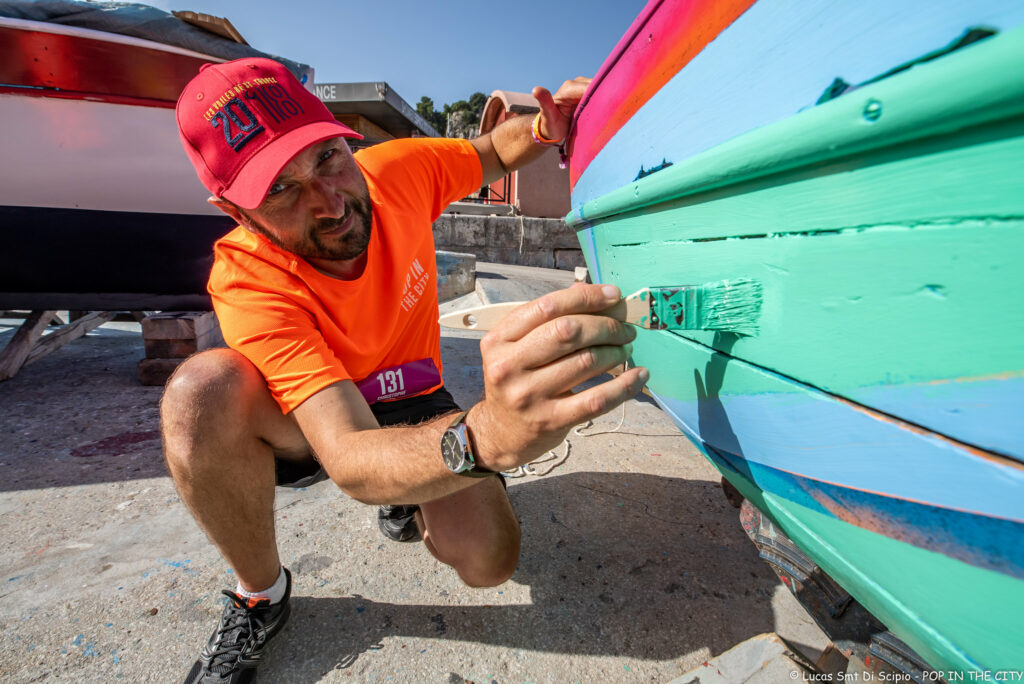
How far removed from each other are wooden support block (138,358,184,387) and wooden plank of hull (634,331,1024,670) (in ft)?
9.81

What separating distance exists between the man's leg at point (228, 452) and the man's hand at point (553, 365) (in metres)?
0.78

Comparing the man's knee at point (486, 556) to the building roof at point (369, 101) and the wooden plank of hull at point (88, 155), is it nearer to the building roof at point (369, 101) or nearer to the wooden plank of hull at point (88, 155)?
the wooden plank of hull at point (88, 155)

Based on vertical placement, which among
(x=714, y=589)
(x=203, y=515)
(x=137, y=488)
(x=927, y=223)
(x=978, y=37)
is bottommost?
(x=714, y=589)

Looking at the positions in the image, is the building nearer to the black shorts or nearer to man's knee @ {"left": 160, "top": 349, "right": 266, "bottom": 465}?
the black shorts

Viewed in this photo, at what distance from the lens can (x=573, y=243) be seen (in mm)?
7801

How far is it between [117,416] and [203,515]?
1734 mm

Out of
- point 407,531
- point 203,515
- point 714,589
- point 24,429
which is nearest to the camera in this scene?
point 203,515

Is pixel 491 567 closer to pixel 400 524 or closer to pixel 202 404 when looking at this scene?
pixel 400 524

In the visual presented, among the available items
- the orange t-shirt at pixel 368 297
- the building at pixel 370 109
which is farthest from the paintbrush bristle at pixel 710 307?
the building at pixel 370 109

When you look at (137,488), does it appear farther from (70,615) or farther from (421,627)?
(421,627)

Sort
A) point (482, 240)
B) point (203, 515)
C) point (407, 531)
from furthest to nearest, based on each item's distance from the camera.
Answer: point (482, 240)
point (407, 531)
point (203, 515)

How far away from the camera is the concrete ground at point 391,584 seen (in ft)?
3.80

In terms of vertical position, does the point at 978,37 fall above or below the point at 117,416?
above

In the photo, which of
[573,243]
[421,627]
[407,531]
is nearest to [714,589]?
[421,627]
